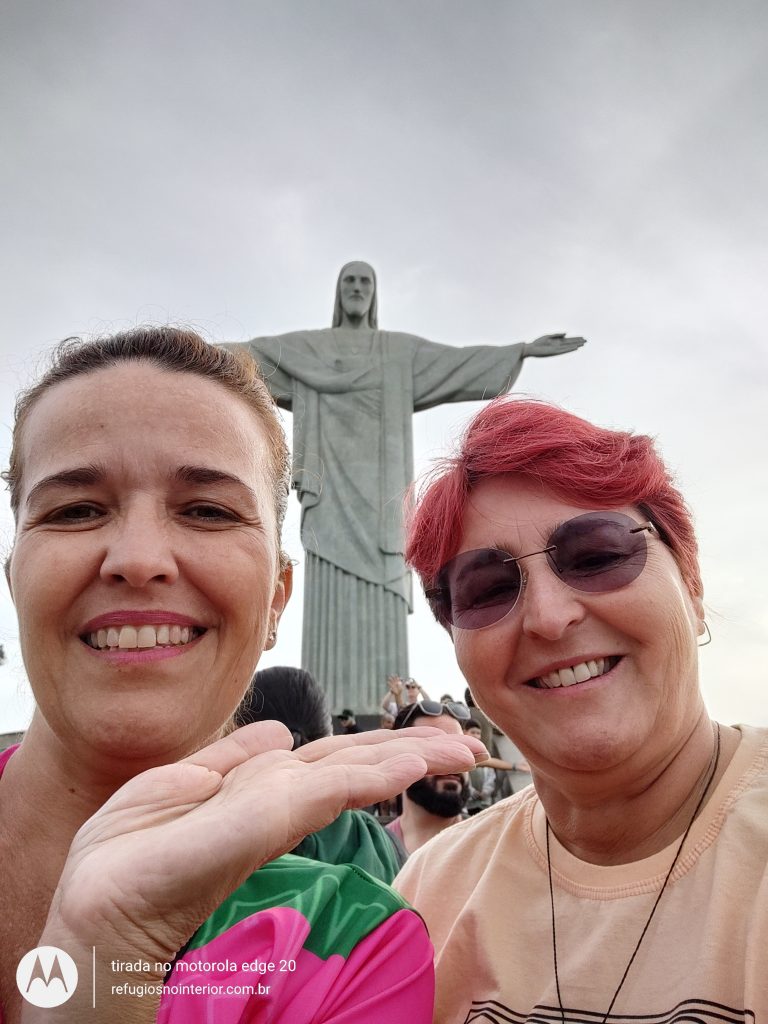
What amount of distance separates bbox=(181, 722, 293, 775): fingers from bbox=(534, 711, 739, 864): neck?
64 cm

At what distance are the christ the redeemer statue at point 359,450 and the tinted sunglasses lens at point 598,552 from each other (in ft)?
24.9

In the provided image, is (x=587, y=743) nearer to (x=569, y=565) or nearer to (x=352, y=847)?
(x=569, y=565)

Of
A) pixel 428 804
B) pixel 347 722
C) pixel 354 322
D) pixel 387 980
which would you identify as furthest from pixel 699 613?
pixel 354 322

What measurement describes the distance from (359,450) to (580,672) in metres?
8.48

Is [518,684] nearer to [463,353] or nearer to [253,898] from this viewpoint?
[253,898]

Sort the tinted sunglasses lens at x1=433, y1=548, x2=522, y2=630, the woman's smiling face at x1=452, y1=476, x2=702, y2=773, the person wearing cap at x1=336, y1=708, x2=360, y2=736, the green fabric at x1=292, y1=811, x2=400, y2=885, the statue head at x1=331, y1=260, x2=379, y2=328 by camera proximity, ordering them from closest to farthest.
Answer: the woman's smiling face at x1=452, y1=476, x2=702, y2=773 → the tinted sunglasses lens at x1=433, y1=548, x2=522, y2=630 → the green fabric at x1=292, y1=811, x2=400, y2=885 → the person wearing cap at x1=336, y1=708, x2=360, y2=736 → the statue head at x1=331, y1=260, x2=379, y2=328

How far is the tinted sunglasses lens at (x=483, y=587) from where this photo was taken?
1.63m

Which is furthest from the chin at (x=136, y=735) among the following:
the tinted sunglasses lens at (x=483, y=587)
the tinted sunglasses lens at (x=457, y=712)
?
the tinted sunglasses lens at (x=457, y=712)

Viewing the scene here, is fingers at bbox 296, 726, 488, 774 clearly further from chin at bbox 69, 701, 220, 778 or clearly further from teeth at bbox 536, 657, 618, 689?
teeth at bbox 536, 657, 618, 689

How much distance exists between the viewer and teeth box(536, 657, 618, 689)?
1537 mm

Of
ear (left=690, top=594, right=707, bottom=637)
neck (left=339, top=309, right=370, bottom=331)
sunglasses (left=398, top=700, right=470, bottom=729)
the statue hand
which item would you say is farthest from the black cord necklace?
neck (left=339, top=309, right=370, bottom=331)

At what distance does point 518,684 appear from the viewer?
5.29 feet

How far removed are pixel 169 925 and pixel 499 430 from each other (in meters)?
1.16

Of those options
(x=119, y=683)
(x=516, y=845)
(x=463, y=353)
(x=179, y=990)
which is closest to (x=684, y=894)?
(x=516, y=845)
